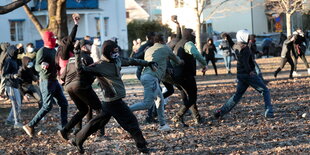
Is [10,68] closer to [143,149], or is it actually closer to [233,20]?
[143,149]

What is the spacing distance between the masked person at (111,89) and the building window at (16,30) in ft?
127

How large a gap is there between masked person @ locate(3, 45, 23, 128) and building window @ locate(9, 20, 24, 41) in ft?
111

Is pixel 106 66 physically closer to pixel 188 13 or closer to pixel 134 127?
pixel 134 127

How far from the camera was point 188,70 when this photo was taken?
469 inches

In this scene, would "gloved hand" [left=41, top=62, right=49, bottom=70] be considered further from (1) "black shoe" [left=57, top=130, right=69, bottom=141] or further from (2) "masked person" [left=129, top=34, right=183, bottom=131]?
(2) "masked person" [left=129, top=34, right=183, bottom=131]

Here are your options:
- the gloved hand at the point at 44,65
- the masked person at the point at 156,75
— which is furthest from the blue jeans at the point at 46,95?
the masked person at the point at 156,75

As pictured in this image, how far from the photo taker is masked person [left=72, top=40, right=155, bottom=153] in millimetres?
9016

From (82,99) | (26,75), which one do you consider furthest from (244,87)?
(26,75)

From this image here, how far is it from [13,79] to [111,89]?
478cm

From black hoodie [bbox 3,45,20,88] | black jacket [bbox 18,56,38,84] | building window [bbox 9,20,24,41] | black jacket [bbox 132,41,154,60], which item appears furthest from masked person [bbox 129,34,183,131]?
building window [bbox 9,20,24,41]

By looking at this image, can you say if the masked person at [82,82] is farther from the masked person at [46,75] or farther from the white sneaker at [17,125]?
the white sneaker at [17,125]

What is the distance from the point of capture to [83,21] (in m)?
50.9

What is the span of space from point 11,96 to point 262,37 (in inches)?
1370

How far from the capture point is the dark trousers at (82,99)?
33.0 ft
